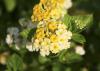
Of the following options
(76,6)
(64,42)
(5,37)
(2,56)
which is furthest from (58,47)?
(76,6)

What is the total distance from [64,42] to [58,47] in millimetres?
56

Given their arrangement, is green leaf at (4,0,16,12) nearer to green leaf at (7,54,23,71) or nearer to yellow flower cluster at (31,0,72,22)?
green leaf at (7,54,23,71)

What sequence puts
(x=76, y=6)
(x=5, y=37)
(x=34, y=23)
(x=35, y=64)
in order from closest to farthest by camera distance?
1. (x=34, y=23)
2. (x=5, y=37)
3. (x=35, y=64)
4. (x=76, y=6)

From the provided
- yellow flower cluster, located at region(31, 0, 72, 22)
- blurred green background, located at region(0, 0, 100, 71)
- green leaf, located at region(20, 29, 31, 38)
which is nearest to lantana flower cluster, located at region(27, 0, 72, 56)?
yellow flower cluster, located at region(31, 0, 72, 22)

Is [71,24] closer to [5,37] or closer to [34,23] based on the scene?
[34,23]

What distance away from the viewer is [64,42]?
88.8 inches

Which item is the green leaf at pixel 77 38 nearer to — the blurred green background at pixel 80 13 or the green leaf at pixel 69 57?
the green leaf at pixel 69 57

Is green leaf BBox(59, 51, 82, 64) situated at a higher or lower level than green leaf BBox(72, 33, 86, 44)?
lower

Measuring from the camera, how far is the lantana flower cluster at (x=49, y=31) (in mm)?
2232

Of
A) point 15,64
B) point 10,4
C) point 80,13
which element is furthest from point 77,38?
point 10,4

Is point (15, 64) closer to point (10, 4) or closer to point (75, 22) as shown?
point (75, 22)

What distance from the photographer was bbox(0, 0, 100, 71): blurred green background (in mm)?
2959

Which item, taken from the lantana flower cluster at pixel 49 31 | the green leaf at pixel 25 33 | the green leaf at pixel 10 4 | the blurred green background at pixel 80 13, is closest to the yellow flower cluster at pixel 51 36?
the lantana flower cluster at pixel 49 31

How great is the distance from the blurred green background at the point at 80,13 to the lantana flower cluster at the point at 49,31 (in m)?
0.46
